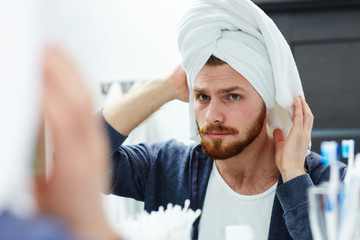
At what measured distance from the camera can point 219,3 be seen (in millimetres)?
1232

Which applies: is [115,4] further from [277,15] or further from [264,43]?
[264,43]

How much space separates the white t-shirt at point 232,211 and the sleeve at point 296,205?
161 millimetres

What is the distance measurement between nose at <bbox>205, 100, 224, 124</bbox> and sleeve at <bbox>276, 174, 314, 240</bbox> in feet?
0.79

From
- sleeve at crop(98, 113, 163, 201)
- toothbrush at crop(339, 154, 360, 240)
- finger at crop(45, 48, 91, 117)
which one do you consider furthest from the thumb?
finger at crop(45, 48, 91, 117)

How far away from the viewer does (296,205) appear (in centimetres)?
108

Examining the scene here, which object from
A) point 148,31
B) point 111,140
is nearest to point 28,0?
point 111,140

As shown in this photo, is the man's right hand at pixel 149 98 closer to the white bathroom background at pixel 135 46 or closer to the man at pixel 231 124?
the man at pixel 231 124

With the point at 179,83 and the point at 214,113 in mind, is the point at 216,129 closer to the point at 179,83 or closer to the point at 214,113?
the point at 214,113

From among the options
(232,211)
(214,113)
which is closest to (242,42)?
(214,113)

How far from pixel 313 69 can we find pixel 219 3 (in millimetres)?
892

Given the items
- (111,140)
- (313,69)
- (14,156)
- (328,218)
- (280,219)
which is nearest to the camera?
(14,156)

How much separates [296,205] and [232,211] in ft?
0.80

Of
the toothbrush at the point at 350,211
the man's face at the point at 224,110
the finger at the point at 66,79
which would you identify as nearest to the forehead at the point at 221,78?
the man's face at the point at 224,110

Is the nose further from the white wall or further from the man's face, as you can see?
the white wall
